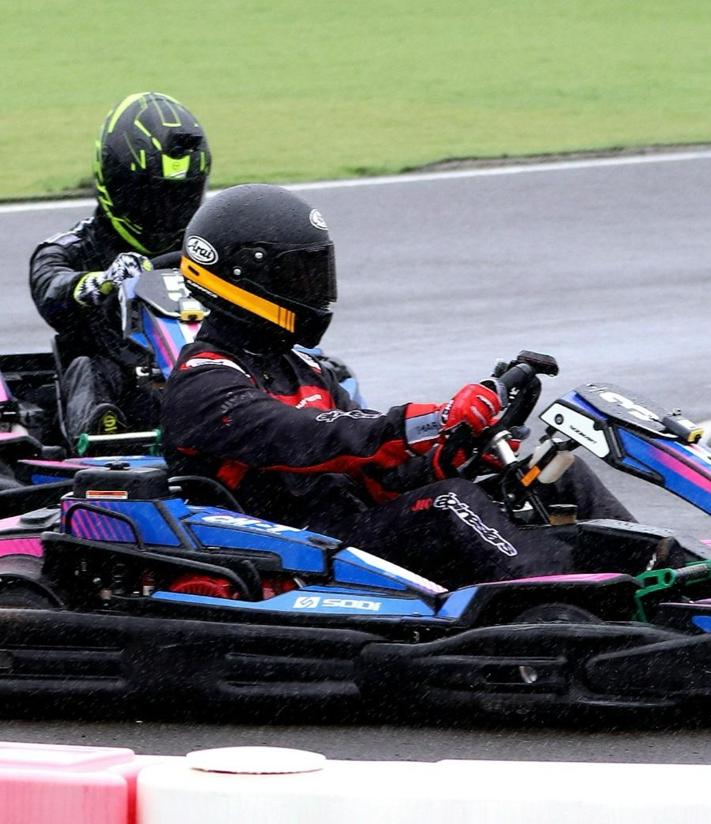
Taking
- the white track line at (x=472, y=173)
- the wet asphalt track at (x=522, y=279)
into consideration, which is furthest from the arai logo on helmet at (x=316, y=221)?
the white track line at (x=472, y=173)

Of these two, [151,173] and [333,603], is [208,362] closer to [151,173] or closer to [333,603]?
[333,603]

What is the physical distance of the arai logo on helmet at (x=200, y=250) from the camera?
211 inches

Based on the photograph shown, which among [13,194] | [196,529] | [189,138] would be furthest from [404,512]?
[13,194]

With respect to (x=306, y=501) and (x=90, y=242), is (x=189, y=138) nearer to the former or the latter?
(x=90, y=242)

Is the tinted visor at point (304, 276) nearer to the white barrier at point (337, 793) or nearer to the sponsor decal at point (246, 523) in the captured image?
the sponsor decal at point (246, 523)

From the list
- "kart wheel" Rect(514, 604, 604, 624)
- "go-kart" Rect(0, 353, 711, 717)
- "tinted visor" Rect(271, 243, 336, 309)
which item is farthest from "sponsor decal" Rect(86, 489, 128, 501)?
"kart wheel" Rect(514, 604, 604, 624)

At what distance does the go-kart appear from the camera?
4.64 metres

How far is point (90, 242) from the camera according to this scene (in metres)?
7.45

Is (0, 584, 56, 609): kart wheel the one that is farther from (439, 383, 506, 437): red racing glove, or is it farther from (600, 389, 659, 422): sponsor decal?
(600, 389, 659, 422): sponsor decal

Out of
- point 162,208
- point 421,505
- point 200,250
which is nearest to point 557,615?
point 421,505

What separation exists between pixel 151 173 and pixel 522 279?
4788mm

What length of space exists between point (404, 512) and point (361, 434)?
23cm

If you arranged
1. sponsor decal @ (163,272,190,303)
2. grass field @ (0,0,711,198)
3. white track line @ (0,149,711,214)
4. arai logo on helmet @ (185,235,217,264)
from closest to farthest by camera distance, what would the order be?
arai logo on helmet @ (185,235,217,264)
sponsor decal @ (163,272,190,303)
white track line @ (0,149,711,214)
grass field @ (0,0,711,198)

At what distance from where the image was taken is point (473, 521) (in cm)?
494
